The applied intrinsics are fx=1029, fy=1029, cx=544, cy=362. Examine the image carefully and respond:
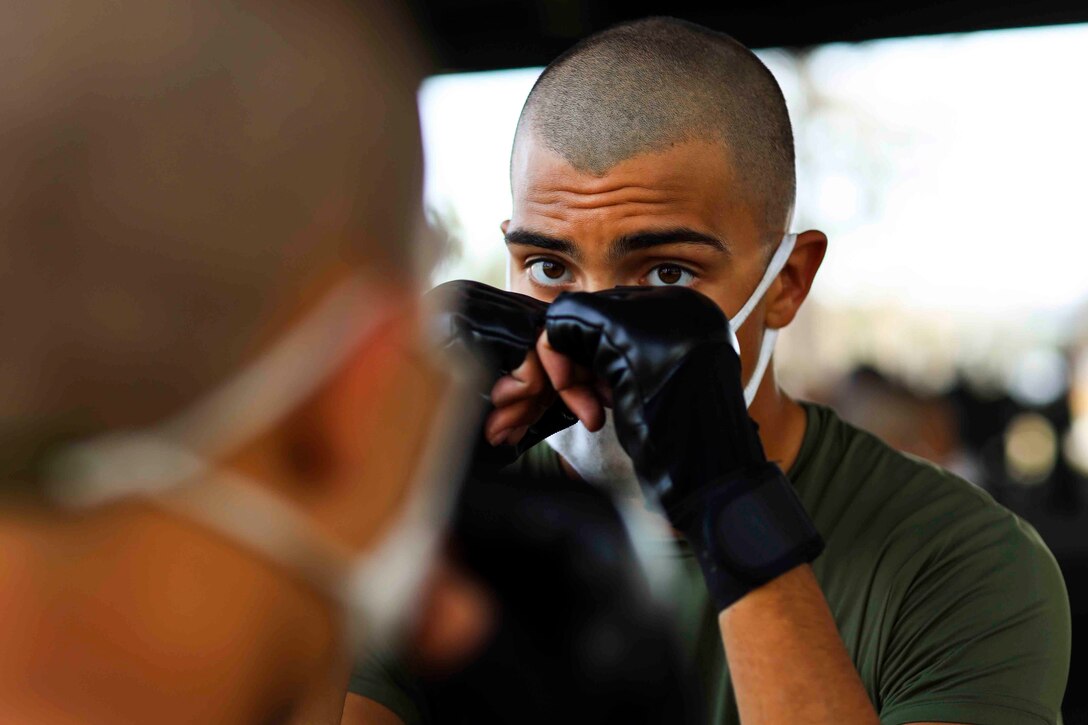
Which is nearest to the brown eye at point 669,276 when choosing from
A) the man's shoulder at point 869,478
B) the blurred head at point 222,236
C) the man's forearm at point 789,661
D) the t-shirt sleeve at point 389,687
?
the man's shoulder at point 869,478

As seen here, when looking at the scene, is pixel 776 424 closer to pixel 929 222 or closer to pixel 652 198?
pixel 652 198

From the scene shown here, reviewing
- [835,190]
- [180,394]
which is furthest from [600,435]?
[835,190]

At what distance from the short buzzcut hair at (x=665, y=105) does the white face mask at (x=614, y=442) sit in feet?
0.27

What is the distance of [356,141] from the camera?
27.0 inches

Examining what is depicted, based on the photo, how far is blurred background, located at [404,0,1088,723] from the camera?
12.8 feet

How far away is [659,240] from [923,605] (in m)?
0.76

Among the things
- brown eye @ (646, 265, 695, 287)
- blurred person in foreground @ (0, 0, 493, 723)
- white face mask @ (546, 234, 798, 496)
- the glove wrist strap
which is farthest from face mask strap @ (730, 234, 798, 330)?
blurred person in foreground @ (0, 0, 493, 723)

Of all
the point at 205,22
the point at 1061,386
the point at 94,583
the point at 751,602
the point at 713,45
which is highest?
the point at 205,22

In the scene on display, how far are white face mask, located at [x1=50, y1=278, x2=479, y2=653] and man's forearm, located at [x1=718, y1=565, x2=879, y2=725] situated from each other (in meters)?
0.69

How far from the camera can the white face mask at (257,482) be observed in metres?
0.60

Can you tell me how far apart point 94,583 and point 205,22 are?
0.34 m

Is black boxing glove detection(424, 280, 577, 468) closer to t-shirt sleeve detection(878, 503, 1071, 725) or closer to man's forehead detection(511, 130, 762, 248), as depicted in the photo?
man's forehead detection(511, 130, 762, 248)

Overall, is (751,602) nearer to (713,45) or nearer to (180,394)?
(180,394)

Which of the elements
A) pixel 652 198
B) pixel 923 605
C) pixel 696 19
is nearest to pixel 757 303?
pixel 652 198
